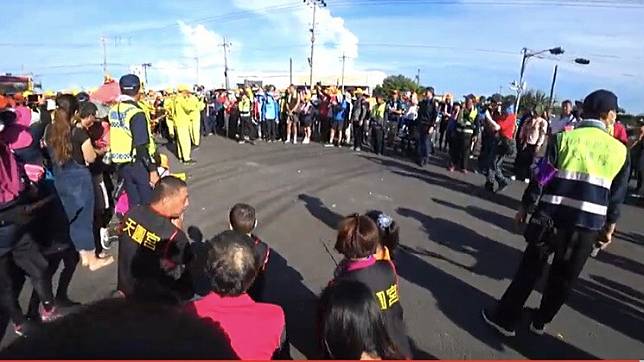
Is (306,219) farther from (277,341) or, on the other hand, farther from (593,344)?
(277,341)

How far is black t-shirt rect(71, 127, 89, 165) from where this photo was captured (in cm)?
435

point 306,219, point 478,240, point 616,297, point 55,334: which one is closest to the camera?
point 55,334

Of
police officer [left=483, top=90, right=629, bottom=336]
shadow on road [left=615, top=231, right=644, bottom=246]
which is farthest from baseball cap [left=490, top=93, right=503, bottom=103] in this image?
police officer [left=483, top=90, right=629, bottom=336]

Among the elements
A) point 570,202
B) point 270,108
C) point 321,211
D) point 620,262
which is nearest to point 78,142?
point 321,211

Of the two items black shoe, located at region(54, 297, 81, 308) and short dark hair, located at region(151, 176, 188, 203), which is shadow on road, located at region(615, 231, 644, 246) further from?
black shoe, located at region(54, 297, 81, 308)

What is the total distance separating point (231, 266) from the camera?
1.96 meters

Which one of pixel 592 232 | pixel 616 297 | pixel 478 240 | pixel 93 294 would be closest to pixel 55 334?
pixel 592 232

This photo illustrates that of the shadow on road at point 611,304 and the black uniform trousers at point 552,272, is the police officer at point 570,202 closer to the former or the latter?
the black uniform trousers at point 552,272

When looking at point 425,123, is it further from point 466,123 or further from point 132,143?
point 132,143

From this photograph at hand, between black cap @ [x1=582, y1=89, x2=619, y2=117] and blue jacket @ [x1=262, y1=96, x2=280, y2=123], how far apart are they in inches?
485

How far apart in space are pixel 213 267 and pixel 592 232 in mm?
2751

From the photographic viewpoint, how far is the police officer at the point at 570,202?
3203 mm

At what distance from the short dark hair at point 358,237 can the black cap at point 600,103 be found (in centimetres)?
195

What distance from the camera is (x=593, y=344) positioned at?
3512mm
